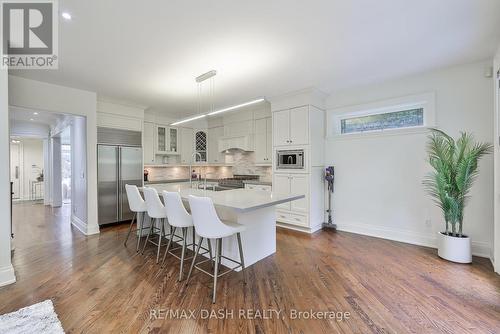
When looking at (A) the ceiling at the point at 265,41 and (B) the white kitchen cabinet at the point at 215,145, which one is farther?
(B) the white kitchen cabinet at the point at 215,145

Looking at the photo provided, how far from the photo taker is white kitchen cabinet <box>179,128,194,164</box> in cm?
632

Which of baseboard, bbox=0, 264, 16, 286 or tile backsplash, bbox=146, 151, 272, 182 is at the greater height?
tile backsplash, bbox=146, 151, 272, 182

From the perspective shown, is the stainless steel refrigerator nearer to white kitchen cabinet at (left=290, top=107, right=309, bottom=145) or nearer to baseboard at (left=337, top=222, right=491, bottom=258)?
white kitchen cabinet at (left=290, top=107, right=309, bottom=145)

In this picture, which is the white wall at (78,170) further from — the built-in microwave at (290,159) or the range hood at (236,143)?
the built-in microwave at (290,159)

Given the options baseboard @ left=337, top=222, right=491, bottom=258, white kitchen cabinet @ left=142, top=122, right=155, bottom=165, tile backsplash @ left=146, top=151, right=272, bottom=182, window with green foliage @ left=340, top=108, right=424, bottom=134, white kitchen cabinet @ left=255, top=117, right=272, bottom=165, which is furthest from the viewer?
tile backsplash @ left=146, top=151, right=272, bottom=182

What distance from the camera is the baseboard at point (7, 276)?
2406 millimetres

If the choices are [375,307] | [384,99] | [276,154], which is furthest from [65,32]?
[384,99]

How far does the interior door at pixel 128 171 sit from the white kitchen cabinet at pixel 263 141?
2.67 meters

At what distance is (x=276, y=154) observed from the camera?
15.5ft

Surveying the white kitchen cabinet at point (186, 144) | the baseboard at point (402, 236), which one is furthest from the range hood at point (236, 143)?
the baseboard at point (402, 236)

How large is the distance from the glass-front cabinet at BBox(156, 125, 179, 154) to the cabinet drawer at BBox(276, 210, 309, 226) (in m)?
3.32

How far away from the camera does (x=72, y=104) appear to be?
13.3ft

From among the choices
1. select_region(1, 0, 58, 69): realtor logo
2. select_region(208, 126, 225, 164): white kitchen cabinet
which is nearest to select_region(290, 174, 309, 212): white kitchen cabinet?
select_region(208, 126, 225, 164): white kitchen cabinet

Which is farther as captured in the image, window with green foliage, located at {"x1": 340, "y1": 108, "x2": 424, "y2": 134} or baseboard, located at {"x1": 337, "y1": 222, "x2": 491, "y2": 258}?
window with green foliage, located at {"x1": 340, "y1": 108, "x2": 424, "y2": 134}
